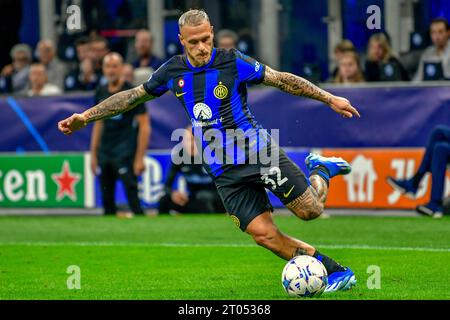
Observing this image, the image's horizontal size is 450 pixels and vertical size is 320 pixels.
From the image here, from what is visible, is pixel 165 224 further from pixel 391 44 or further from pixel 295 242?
pixel 295 242

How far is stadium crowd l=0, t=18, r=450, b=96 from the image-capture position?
1756 cm

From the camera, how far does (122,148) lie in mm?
17969

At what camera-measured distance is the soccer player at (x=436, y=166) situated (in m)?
16.1

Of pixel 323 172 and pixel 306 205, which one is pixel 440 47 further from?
pixel 306 205

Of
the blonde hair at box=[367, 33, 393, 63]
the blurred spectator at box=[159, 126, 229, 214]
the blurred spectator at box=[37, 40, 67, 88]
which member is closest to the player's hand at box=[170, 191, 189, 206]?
the blurred spectator at box=[159, 126, 229, 214]

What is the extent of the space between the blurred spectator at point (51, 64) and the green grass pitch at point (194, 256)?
367 centimetres

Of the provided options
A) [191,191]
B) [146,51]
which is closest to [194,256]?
[191,191]

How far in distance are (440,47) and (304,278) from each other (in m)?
8.73

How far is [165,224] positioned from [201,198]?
145 centimetres

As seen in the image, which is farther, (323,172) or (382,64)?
(382,64)

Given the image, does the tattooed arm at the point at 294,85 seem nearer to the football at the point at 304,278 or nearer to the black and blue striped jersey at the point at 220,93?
the black and blue striped jersey at the point at 220,93

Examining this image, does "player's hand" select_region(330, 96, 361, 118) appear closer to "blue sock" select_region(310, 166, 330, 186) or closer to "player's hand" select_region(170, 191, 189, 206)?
"blue sock" select_region(310, 166, 330, 186)

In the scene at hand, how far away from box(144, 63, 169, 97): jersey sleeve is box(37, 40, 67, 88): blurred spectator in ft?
36.6
